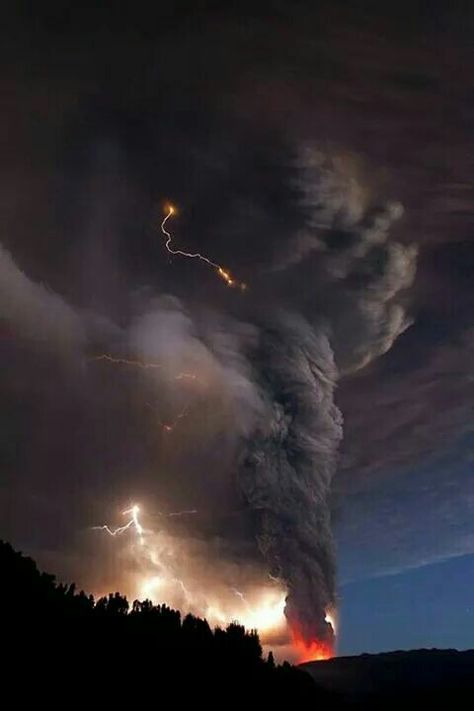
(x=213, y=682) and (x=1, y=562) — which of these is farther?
(x=213, y=682)

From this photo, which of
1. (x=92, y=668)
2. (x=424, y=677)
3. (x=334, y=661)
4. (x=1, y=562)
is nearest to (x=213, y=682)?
(x=92, y=668)

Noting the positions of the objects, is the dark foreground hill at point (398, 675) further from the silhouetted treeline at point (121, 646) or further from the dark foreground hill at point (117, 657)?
the silhouetted treeline at point (121, 646)

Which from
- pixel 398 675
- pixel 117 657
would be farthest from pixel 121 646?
pixel 398 675

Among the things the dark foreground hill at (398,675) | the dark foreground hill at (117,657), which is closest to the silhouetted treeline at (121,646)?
the dark foreground hill at (117,657)

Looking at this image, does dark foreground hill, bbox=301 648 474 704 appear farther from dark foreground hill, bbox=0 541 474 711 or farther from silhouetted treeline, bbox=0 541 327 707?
silhouetted treeline, bbox=0 541 327 707

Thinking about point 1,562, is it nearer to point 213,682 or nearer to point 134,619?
point 134,619

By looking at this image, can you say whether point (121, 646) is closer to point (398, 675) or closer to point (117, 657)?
point (117, 657)
